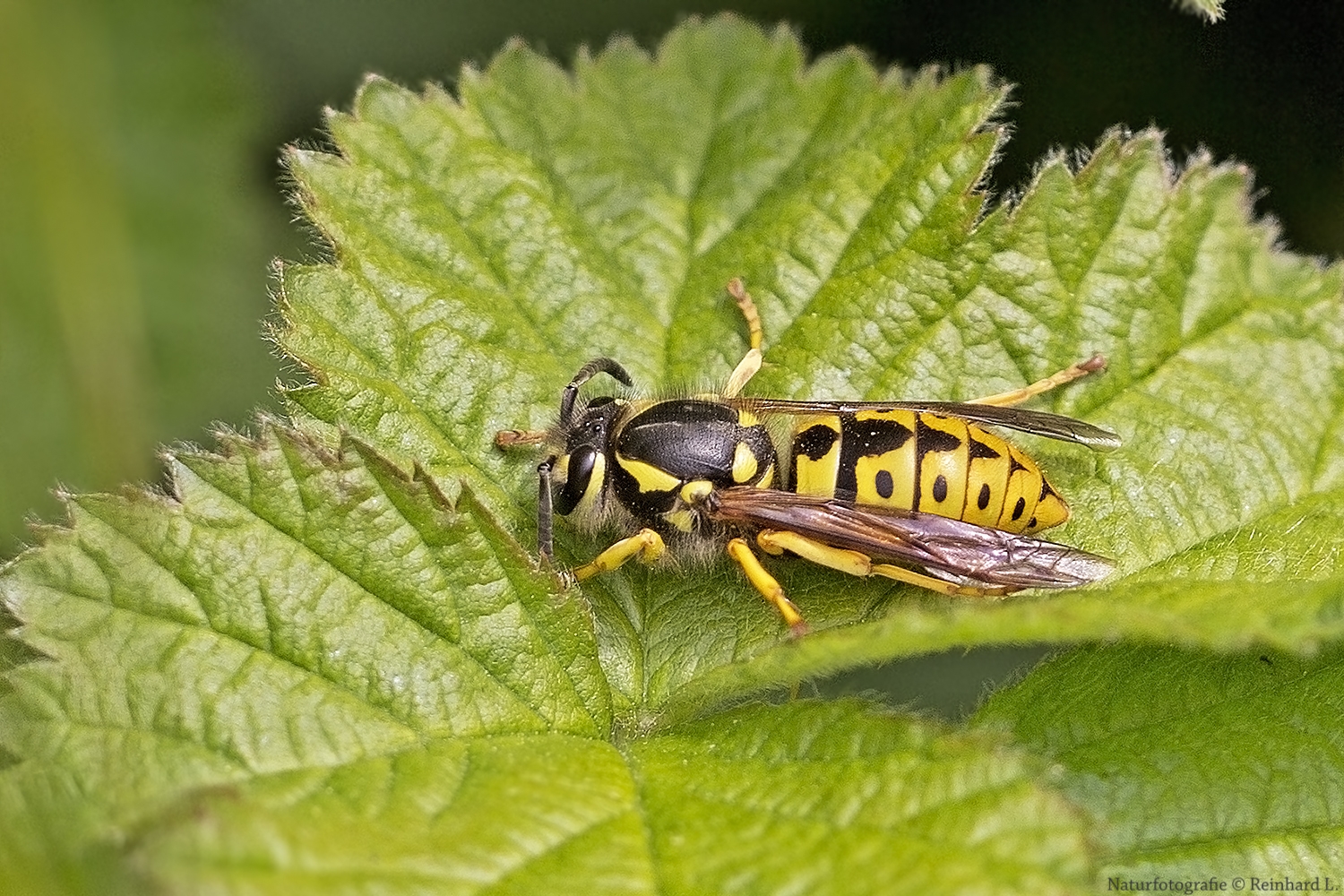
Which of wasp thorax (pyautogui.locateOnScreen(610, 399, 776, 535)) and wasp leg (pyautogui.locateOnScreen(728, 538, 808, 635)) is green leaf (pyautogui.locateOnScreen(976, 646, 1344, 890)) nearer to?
wasp leg (pyautogui.locateOnScreen(728, 538, 808, 635))

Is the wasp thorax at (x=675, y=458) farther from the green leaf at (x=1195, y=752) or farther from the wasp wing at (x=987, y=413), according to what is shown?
the green leaf at (x=1195, y=752)

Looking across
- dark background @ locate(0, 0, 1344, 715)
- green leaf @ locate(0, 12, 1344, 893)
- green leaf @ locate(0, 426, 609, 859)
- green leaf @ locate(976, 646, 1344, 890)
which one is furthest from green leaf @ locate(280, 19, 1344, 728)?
dark background @ locate(0, 0, 1344, 715)

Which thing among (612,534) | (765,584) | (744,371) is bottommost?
(765,584)

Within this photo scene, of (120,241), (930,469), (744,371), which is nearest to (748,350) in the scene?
(744,371)

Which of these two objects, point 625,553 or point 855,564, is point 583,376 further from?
point 855,564

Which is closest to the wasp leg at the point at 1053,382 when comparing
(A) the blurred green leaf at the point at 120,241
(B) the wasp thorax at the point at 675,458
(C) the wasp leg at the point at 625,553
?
(B) the wasp thorax at the point at 675,458

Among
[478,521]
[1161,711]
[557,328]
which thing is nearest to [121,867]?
[478,521]
